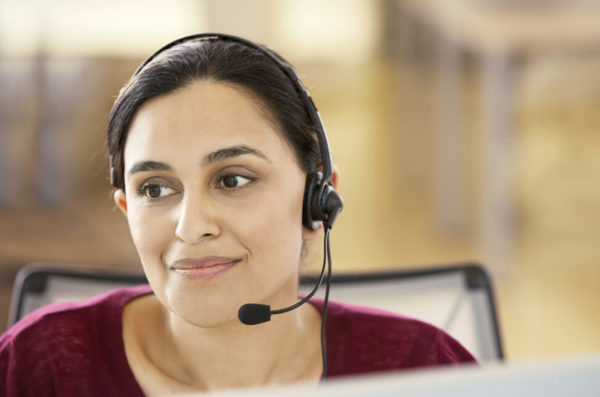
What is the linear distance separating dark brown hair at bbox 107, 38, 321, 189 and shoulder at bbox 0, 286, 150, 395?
167mm

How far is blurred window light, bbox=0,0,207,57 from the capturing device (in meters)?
4.42

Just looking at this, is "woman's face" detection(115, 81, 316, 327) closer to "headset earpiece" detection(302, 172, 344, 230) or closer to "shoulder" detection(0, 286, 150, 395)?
"headset earpiece" detection(302, 172, 344, 230)

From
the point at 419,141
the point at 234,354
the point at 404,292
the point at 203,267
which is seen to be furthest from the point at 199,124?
the point at 419,141

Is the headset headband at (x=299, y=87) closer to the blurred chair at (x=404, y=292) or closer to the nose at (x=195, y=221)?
the nose at (x=195, y=221)

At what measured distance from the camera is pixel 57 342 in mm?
995

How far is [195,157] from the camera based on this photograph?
87 centimetres

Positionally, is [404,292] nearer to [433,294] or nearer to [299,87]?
[433,294]

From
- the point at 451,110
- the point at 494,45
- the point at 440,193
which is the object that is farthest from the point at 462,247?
the point at 494,45

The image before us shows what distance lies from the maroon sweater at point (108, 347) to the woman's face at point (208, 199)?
5.6 inches

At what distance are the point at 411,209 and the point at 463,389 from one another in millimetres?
3479

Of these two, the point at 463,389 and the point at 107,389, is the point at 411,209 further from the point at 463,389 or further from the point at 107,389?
the point at 463,389

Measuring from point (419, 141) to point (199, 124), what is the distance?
12.8 ft

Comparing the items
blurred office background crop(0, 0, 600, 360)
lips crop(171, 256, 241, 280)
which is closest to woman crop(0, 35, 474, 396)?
lips crop(171, 256, 241, 280)

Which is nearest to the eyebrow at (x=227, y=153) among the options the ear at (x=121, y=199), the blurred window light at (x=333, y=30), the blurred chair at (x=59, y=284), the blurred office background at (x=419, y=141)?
the ear at (x=121, y=199)
